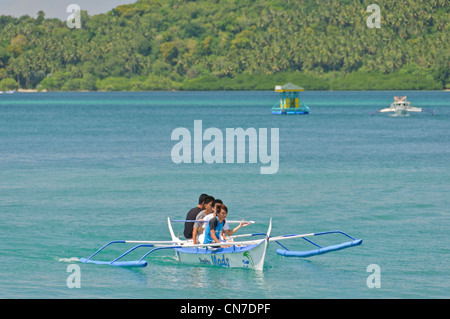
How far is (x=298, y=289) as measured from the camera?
66.7ft

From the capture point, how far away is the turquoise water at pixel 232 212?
20.8 meters

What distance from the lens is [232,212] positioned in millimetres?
32250

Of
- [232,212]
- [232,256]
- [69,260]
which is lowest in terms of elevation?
[69,260]

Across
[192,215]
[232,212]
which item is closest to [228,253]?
[192,215]

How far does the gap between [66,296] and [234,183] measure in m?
21.9

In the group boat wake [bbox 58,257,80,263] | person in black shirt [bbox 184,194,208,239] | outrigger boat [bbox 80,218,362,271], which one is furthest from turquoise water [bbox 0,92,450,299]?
person in black shirt [bbox 184,194,208,239]

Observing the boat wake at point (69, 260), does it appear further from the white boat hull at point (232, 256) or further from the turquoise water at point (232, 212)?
the white boat hull at point (232, 256)

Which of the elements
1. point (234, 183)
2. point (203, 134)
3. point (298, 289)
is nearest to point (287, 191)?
point (234, 183)

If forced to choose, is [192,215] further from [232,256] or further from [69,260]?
[69,260]

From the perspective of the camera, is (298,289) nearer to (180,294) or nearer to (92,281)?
(180,294)

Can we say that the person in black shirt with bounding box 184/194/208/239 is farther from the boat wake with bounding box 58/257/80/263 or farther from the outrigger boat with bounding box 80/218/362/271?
the boat wake with bounding box 58/257/80/263

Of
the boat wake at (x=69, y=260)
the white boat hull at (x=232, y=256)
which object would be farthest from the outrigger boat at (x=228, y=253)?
the boat wake at (x=69, y=260)

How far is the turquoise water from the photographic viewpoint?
20781mm
